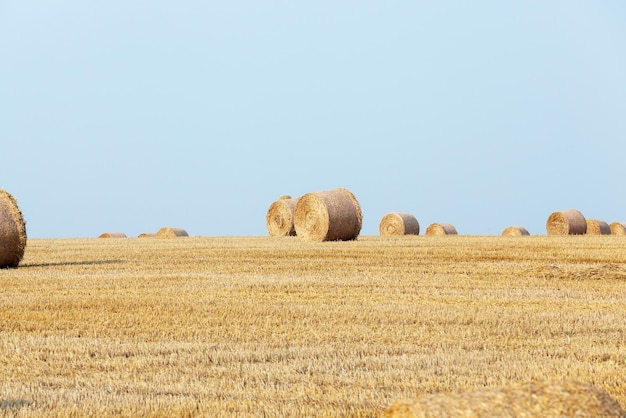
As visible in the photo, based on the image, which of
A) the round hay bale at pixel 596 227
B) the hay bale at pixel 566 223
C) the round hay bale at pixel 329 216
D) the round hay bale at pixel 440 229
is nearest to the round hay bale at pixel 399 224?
the round hay bale at pixel 440 229

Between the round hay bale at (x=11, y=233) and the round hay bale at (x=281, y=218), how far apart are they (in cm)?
1423

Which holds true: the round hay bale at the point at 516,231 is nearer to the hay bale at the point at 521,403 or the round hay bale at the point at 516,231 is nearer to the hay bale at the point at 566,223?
the hay bale at the point at 566,223

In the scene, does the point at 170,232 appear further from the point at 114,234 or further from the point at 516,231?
the point at 516,231

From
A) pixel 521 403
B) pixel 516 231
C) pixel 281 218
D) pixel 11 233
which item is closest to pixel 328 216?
pixel 281 218

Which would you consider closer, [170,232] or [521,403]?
[521,403]

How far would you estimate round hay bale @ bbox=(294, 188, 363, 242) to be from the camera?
83.9ft

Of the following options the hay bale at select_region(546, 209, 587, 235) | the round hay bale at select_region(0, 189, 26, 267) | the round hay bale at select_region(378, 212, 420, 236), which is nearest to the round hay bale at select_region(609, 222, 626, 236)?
the hay bale at select_region(546, 209, 587, 235)

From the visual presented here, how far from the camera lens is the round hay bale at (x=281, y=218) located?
31750 millimetres

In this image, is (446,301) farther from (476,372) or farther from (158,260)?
Answer: (158,260)

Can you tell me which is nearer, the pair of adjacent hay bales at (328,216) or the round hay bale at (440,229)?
the pair of adjacent hay bales at (328,216)

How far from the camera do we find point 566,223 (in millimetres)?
33656

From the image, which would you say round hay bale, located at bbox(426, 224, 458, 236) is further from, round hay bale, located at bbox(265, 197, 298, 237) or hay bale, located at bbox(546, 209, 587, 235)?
round hay bale, located at bbox(265, 197, 298, 237)

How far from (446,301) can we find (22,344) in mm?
5700

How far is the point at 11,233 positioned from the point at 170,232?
73.2ft
